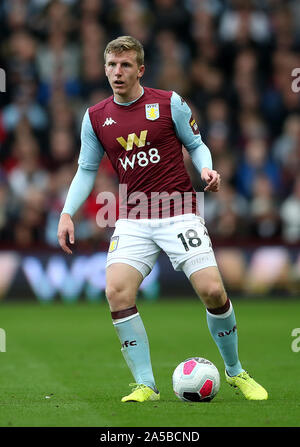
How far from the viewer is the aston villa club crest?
6.95 metres

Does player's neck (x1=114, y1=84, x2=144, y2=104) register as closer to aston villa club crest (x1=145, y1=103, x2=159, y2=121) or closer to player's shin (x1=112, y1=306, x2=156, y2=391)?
aston villa club crest (x1=145, y1=103, x2=159, y2=121)

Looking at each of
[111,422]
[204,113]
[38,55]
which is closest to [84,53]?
[38,55]

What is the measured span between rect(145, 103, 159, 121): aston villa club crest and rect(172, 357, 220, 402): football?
1.80 m

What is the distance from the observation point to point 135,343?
267 inches

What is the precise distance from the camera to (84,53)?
1706cm

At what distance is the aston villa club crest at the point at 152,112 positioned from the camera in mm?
6945

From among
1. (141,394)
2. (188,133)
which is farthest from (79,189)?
(141,394)

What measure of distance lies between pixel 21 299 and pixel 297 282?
4.40 metres

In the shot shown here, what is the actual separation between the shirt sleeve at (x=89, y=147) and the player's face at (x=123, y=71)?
0.33m

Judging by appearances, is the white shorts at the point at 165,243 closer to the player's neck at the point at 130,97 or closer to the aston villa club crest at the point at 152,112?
the aston villa club crest at the point at 152,112

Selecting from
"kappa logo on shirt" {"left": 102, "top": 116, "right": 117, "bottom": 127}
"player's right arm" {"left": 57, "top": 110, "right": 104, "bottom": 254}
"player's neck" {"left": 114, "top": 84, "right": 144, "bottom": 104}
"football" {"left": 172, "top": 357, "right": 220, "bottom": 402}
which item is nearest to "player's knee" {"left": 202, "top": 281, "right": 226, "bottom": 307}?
"football" {"left": 172, "top": 357, "right": 220, "bottom": 402}

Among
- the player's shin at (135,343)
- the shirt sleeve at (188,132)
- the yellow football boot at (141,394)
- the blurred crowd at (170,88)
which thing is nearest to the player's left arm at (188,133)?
the shirt sleeve at (188,132)

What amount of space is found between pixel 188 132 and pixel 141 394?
6.21 feet

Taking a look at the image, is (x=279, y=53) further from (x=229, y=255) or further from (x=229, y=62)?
(x=229, y=255)
